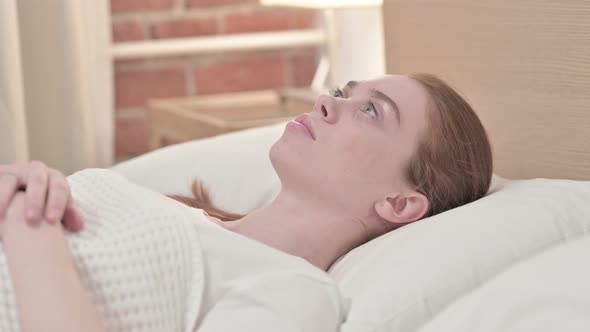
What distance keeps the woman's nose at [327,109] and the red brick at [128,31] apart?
149 centimetres

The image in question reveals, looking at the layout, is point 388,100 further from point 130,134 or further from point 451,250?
point 130,134

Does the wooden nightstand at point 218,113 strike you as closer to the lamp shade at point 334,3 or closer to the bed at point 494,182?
the lamp shade at point 334,3

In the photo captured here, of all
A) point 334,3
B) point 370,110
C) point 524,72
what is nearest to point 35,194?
point 370,110

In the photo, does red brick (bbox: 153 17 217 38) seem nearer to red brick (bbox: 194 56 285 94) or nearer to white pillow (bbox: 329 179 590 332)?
red brick (bbox: 194 56 285 94)

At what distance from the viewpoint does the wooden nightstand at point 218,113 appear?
209 centimetres

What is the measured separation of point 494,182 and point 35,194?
0.65 m

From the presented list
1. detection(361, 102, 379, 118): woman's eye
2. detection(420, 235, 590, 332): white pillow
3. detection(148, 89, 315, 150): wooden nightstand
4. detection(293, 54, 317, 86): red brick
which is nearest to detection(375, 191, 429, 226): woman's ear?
detection(361, 102, 379, 118): woman's eye

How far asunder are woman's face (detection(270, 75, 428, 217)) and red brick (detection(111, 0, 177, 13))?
4.94 ft

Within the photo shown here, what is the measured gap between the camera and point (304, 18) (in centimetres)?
285

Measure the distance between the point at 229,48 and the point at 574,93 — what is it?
1357mm

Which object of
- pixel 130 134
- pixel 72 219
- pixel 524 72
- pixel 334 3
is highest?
pixel 334 3

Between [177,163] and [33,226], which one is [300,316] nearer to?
[33,226]

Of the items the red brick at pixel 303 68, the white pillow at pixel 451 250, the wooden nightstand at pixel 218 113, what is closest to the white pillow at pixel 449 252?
the white pillow at pixel 451 250

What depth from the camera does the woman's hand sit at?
→ 98cm
